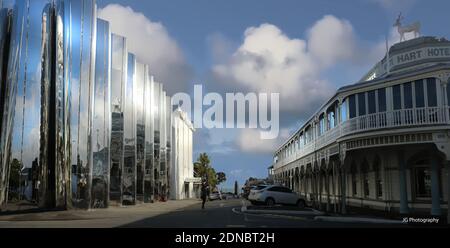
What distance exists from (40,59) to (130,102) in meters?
14.5

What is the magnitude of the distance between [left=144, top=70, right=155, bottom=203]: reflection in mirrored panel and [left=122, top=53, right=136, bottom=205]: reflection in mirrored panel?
4974 mm

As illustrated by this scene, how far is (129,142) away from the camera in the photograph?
41.4 metres

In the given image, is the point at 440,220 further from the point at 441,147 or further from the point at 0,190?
the point at 0,190

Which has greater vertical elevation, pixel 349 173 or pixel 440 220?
pixel 349 173

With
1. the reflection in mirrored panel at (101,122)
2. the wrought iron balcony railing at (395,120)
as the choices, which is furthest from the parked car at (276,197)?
the reflection in mirrored panel at (101,122)

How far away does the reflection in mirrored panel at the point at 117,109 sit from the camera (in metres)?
36.5

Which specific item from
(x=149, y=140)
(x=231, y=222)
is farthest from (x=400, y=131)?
(x=149, y=140)

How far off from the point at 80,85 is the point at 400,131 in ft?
60.1

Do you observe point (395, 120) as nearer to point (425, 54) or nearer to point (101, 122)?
point (425, 54)

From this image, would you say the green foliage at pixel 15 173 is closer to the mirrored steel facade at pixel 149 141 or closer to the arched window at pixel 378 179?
the arched window at pixel 378 179

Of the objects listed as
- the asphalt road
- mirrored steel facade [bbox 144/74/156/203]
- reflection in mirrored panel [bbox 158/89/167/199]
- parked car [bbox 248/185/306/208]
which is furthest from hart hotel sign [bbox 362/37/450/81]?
reflection in mirrored panel [bbox 158/89/167/199]

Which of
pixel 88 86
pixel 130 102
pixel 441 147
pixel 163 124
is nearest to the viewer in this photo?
pixel 441 147
